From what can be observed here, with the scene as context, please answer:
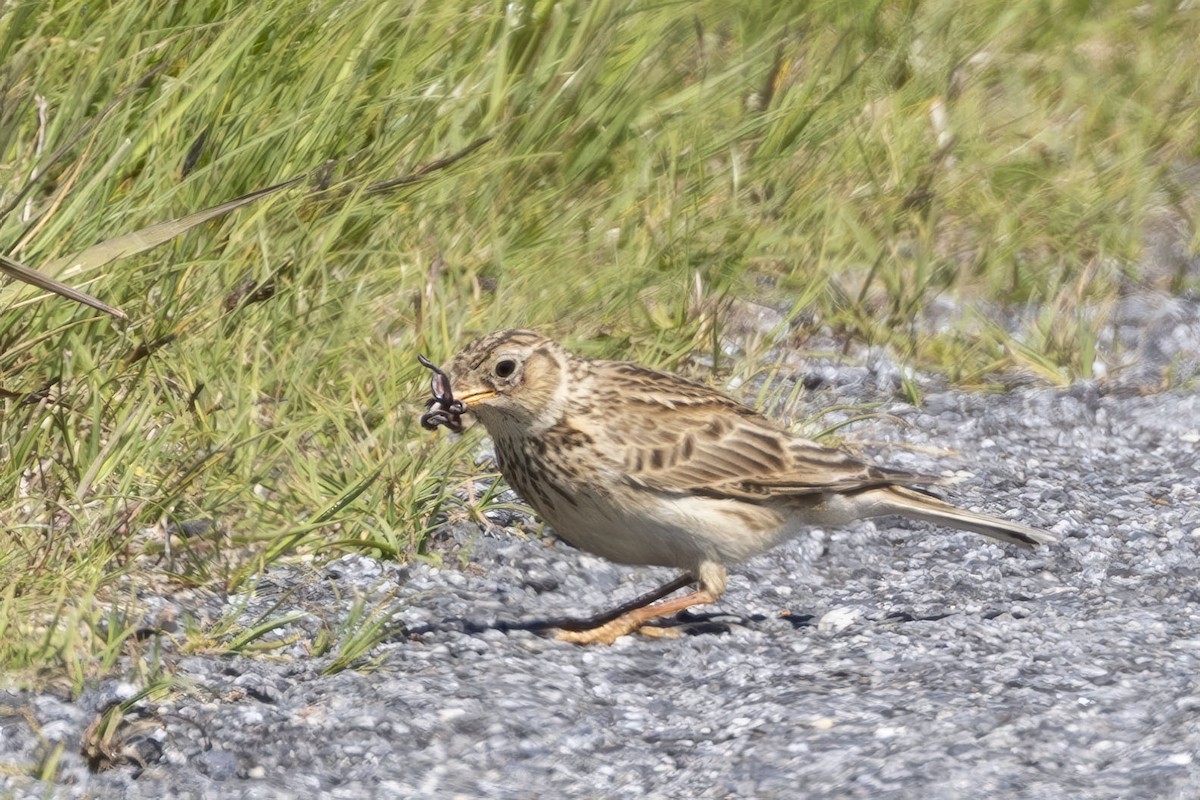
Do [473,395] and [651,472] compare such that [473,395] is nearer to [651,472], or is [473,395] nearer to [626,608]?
[651,472]

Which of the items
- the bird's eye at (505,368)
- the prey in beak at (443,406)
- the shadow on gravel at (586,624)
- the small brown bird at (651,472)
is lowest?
the shadow on gravel at (586,624)

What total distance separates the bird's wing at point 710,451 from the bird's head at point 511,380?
0.18 meters

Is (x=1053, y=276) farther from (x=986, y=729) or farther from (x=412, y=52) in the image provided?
(x=986, y=729)

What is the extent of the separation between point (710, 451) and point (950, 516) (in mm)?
720

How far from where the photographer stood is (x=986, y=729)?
4117 millimetres

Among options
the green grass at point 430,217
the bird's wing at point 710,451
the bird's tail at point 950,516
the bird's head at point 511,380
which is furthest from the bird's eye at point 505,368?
the bird's tail at point 950,516

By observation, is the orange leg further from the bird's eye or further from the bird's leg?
the bird's eye

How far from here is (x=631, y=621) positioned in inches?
201

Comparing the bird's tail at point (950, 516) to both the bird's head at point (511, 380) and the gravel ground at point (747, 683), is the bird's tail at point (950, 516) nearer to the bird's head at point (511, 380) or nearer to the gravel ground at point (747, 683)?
the gravel ground at point (747, 683)

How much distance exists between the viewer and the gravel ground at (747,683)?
13.1 feet

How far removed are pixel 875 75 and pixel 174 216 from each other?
12.1 ft

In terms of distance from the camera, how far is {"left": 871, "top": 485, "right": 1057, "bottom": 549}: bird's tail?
5367 millimetres

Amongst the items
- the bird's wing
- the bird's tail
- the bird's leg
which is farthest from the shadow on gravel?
the bird's tail

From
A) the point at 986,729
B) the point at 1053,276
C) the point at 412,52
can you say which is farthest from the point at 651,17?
the point at 986,729
